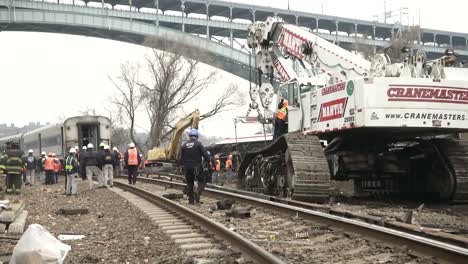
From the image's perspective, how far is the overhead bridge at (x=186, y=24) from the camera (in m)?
50.7

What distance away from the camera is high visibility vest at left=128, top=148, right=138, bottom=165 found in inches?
795

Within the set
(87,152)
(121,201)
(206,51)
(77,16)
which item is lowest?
(121,201)

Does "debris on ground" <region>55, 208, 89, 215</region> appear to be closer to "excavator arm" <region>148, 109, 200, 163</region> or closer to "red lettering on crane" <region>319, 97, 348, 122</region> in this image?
"red lettering on crane" <region>319, 97, 348, 122</region>

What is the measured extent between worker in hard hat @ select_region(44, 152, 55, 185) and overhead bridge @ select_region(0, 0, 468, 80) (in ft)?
81.6

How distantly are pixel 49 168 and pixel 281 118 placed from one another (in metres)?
14.6

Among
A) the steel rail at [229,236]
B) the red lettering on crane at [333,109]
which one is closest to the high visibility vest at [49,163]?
the steel rail at [229,236]

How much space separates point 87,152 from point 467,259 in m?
16.2

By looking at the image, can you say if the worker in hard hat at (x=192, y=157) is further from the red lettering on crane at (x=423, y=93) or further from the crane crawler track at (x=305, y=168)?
the red lettering on crane at (x=423, y=93)

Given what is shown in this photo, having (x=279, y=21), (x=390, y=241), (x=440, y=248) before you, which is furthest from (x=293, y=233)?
(x=279, y=21)

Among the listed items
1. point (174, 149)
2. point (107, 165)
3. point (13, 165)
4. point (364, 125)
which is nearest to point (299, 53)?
point (364, 125)

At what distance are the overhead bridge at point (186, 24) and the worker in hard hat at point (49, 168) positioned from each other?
980 inches

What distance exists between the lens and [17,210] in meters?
10.4

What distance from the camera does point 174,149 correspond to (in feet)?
98.1

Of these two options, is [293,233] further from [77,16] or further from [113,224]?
[77,16]
